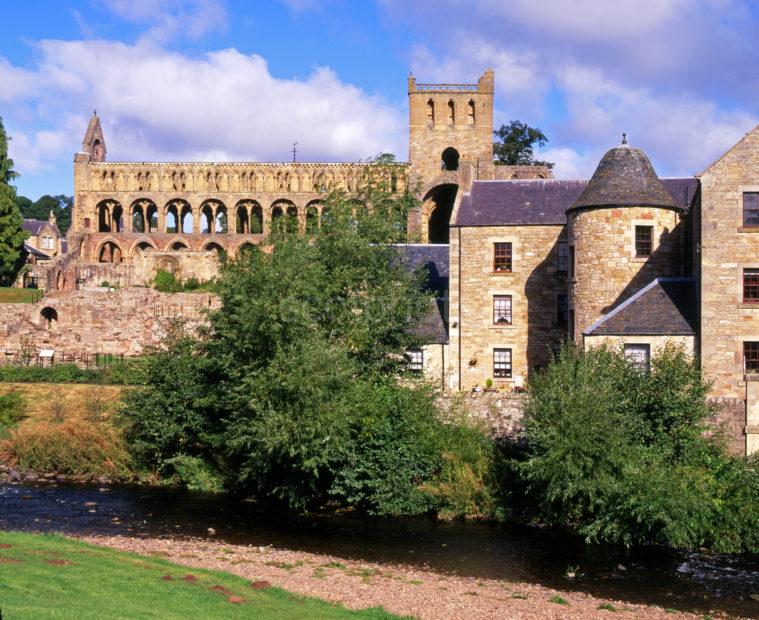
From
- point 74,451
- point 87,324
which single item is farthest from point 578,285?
point 87,324

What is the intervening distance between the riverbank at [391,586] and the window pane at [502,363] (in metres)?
14.6

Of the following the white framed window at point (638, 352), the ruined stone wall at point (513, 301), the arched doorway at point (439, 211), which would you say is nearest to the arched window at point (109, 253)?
the arched doorway at point (439, 211)

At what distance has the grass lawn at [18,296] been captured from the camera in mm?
50219

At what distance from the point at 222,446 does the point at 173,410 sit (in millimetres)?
2083

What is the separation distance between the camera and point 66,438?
98.9ft

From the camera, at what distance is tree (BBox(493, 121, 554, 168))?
2913 inches

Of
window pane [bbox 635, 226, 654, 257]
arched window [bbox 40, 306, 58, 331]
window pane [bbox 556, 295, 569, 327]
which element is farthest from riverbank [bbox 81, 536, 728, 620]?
arched window [bbox 40, 306, 58, 331]

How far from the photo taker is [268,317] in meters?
25.3

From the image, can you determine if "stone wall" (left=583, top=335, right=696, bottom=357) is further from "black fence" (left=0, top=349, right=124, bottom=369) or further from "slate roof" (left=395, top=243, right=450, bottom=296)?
"black fence" (left=0, top=349, right=124, bottom=369)

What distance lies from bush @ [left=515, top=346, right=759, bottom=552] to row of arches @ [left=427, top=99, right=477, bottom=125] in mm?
38785

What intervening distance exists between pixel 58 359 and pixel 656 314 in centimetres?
2995

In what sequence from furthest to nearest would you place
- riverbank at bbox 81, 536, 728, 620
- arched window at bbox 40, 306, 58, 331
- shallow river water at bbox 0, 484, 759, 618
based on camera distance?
1. arched window at bbox 40, 306, 58, 331
2. shallow river water at bbox 0, 484, 759, 618
3. riverbank at bbox 81, 536, 728, 620

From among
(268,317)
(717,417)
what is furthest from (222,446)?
(717,417)

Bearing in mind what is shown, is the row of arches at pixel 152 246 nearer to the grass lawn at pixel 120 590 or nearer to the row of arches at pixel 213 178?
the row of arches at pixel 213 178
